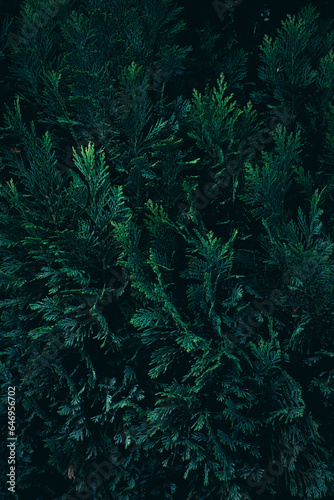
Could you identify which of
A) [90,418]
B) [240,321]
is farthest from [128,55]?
[90,418]

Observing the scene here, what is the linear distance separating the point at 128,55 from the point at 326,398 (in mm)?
3424

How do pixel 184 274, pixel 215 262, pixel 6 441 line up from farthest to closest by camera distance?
1. pixel 6 441
2. pixel 184 274
3. pixel 215 262

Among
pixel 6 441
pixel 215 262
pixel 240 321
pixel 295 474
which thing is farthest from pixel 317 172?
pixel 6 441

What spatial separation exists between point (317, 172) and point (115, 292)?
2.10 metres

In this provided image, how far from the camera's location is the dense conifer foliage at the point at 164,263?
9.93 ft

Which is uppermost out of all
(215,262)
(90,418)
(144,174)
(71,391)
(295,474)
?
(144,174)

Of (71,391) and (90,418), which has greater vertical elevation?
(71,391)

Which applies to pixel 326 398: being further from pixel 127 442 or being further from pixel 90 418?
pixel 90 418

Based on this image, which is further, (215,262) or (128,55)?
(128,55)

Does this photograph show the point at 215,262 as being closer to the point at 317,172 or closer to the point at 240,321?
the point at 240,321

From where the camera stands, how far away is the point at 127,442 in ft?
10.3

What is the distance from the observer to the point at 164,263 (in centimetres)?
310

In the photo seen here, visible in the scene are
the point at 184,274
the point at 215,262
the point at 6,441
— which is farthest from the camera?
the point at 6,441

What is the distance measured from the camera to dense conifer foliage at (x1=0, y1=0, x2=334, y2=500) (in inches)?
119
